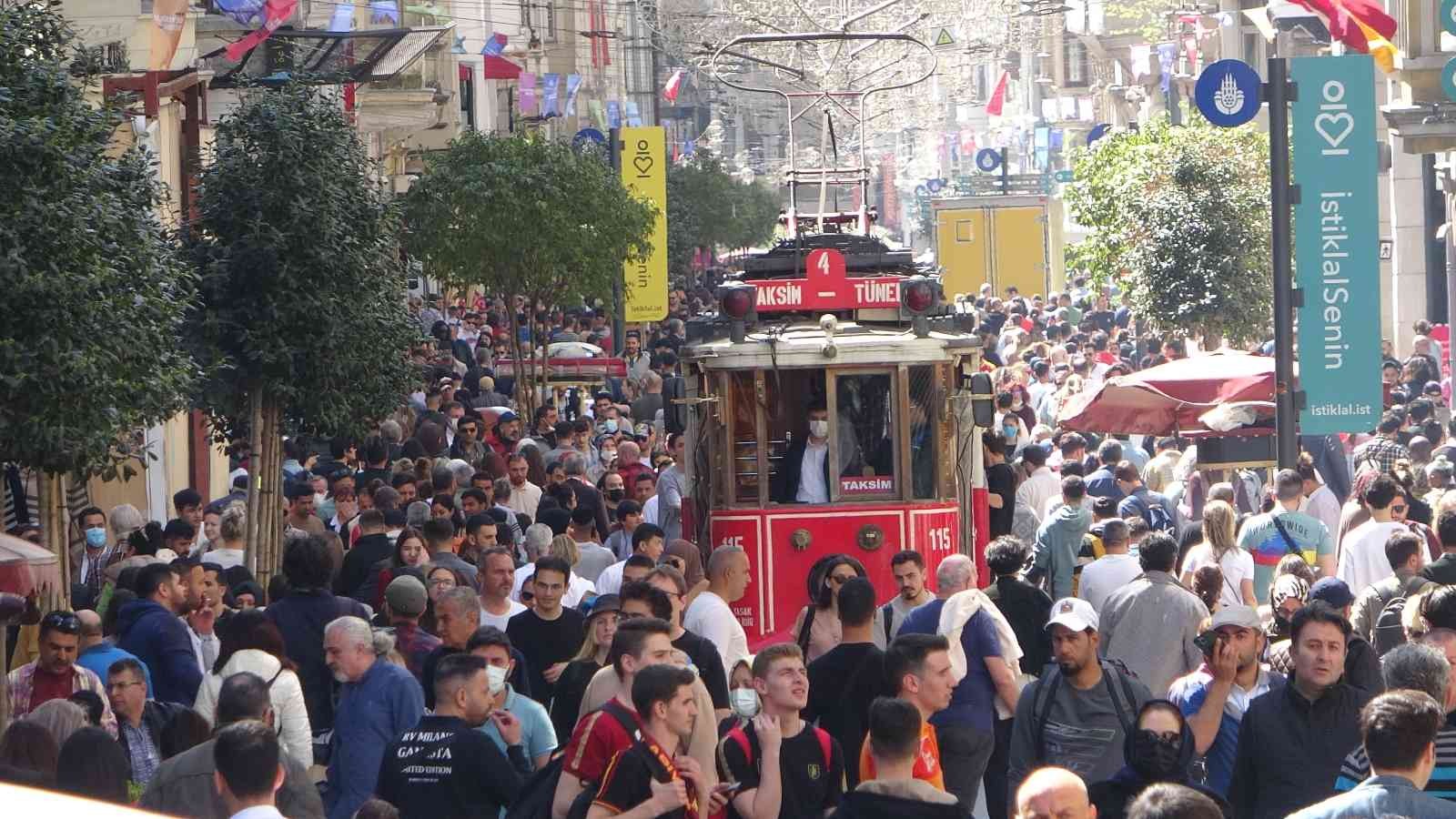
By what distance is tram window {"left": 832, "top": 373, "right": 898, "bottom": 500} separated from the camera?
549 inches

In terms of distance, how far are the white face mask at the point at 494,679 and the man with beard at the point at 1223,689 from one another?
7.81 ft

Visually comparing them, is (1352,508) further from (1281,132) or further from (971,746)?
(971,746)

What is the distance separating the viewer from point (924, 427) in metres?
14.1

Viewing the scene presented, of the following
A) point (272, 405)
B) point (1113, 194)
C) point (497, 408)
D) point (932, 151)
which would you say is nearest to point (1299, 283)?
point (272, 405)

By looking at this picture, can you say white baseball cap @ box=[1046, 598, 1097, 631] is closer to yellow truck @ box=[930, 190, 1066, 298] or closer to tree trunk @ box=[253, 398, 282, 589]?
tree trunk @ box=[253, 398, 282, 589]

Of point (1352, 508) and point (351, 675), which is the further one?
point (1352, 508)

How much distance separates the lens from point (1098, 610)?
11.5m

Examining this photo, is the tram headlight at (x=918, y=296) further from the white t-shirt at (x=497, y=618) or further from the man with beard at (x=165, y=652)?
the man with beard at (x=165, y=652)

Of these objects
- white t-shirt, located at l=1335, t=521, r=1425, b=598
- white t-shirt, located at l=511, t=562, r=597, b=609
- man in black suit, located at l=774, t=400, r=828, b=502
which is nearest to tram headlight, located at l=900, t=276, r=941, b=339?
man in black suit, located at l=774, t=400, r=828, b=502

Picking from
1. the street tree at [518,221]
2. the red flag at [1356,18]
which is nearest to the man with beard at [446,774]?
the red flag at [1356,18]

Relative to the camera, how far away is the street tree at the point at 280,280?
598 inches

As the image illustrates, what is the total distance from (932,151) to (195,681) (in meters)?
120

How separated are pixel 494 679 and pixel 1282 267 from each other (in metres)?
8.82

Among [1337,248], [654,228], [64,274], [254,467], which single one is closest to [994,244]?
[654,228]
